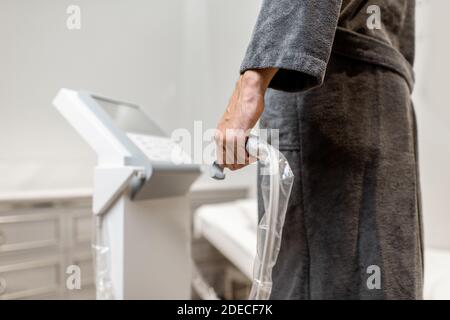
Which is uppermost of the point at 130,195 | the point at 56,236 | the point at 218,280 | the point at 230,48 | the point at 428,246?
the point at 230,48

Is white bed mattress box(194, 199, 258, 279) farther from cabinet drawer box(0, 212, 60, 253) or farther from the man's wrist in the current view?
the man's wrist

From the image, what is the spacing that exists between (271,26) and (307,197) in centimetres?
31

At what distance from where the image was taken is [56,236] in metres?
1.05

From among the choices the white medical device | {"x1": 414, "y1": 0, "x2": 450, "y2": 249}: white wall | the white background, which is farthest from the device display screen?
{"x1": 414, "y1": 0, "x2": 450, "y2": 249}: white wall

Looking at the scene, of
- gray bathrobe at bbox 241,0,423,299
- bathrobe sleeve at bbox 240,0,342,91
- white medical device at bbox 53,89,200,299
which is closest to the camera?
bathrobe sleeve at bbox 240,0,342,91

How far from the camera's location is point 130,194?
31.0 inches

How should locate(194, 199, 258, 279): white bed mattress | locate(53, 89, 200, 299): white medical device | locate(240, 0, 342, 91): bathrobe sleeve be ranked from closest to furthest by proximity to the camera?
locate(240, 0, 342, 91): bathrobe sleeve, locate(53, 89, 200, 299): white medical device, locate(194, 199, 258, 279): white bed mattress

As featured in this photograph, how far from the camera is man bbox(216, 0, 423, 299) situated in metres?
0.58

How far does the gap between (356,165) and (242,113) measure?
25 centimetres

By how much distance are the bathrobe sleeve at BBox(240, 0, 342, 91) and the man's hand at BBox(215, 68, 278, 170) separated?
0.02m

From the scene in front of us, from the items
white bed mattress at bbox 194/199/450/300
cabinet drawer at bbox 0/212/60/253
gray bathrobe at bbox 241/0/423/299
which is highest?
gray bathrobe at bbox 241/0/423/299

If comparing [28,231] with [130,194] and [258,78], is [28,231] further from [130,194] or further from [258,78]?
[258,78]
